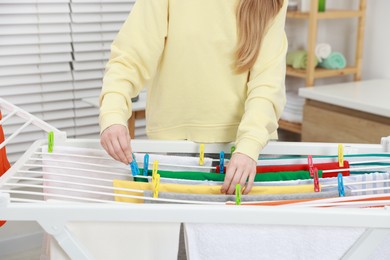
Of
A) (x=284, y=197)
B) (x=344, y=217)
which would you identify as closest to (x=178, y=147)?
(x=284, y=197)

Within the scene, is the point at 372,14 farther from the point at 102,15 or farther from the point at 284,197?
the point at 284,197

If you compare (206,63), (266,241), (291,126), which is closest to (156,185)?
(266,241)

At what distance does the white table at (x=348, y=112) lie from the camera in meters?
1.91

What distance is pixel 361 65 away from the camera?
8.16ft

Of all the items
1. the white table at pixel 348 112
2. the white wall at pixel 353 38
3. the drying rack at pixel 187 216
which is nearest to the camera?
the drying rack at pixel 187 216

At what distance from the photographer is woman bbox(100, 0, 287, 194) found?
1.12 m

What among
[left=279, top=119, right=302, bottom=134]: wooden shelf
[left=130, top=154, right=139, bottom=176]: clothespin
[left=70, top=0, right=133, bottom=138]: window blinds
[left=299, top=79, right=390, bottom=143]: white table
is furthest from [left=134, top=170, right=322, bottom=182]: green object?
[left=70, top=0, right=133, bottom=138]: window blinds

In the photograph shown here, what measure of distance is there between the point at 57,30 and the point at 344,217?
1848 millimetres

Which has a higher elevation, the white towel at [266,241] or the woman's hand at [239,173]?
the woman's hand at [239,173]

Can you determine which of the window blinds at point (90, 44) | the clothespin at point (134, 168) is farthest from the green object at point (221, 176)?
the window blinds at point (90, 44)

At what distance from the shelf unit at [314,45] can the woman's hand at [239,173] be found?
4.57ft

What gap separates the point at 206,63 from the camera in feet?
3.77

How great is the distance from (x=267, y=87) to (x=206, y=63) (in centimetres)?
14

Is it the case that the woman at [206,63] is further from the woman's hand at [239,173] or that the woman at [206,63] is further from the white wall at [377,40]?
the white wall at [377,40]
